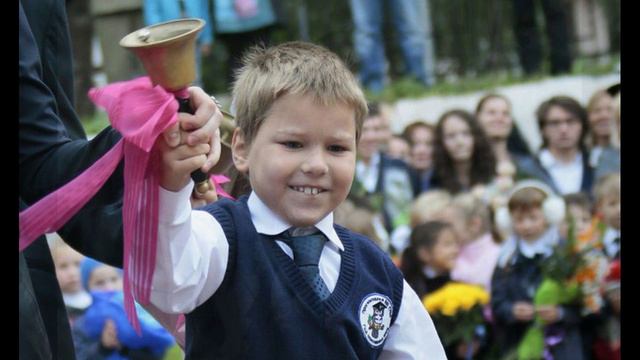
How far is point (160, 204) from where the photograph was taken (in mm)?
2529

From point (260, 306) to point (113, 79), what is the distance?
19.7 feet

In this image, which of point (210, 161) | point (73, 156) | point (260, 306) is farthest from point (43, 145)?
point (260, 306)

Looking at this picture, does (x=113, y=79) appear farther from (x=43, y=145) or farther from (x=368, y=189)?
(x=43, y=145)

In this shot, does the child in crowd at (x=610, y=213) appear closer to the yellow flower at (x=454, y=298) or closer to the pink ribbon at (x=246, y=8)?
the yellow flower at (x=454, y=298)

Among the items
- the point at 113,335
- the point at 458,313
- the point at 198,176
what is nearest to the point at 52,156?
the point at 198,176

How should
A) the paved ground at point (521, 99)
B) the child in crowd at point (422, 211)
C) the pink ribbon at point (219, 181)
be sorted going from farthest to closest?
the paved ground at point (521, 99), the child in crowd at point (422, 211), the pink ribbon at point (219, 181)

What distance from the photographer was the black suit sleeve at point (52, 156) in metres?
2.79

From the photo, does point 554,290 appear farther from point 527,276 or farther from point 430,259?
point 430,259

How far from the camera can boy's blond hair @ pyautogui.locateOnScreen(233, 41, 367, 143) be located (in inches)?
114

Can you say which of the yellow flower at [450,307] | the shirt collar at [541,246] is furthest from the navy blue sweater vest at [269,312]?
the shirt collar at [541,246]

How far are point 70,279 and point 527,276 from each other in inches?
92.0

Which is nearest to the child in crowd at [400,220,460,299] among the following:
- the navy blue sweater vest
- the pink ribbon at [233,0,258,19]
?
the pink ribbon at [233,0,258,19]

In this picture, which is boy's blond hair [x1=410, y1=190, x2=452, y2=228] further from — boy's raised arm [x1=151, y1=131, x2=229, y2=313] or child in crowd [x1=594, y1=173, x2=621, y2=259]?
boy's raised arm [x1=151, y1=131, x2=229, y2=313]

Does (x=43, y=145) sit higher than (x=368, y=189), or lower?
higher
